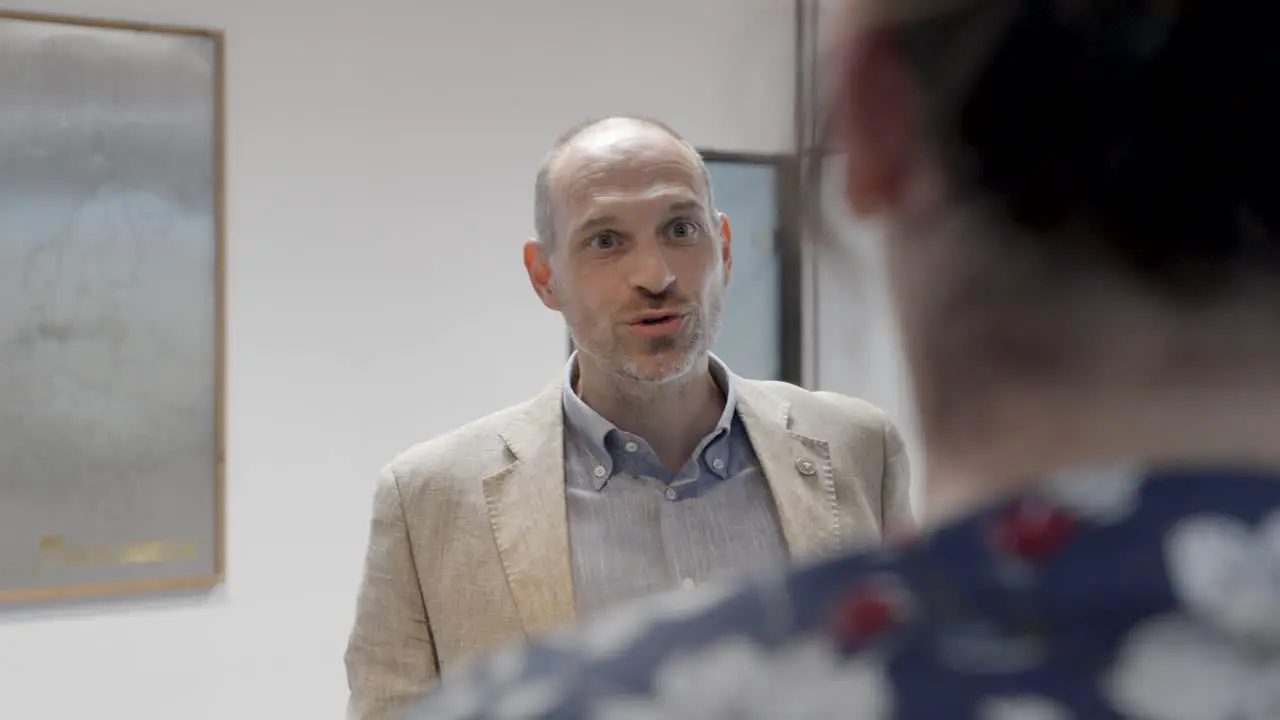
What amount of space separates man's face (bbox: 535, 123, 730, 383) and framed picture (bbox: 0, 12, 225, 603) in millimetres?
1521

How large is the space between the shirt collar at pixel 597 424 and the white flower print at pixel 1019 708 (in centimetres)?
158

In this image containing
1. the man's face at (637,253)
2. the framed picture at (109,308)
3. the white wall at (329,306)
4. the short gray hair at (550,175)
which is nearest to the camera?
the man's face at (637,253)

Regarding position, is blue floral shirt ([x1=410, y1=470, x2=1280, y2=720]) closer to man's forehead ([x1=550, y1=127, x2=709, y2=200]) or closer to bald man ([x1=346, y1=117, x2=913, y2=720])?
bald man ([x1=346, y1=117, x2=913, y2=720])

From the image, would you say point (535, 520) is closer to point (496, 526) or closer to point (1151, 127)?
point (496, 526)

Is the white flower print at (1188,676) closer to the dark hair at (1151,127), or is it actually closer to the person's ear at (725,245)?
the dark hair at (1151,127)

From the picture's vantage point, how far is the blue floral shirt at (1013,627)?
0.40 meters

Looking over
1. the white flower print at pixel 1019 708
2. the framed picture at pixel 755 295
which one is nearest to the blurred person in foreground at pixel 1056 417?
the white flower print at pixel 1019 708

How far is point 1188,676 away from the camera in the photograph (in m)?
0.40

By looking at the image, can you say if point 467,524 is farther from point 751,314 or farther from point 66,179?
point 751,314

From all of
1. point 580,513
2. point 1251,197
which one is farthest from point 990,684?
point 580,513

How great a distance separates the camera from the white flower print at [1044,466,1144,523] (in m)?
0.42

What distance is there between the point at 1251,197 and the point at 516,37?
11.3 feet

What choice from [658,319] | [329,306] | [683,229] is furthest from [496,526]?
[329,306]

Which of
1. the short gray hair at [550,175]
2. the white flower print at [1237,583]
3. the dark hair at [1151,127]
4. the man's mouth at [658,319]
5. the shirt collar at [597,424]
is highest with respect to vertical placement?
the short gray hair at [550,175]
